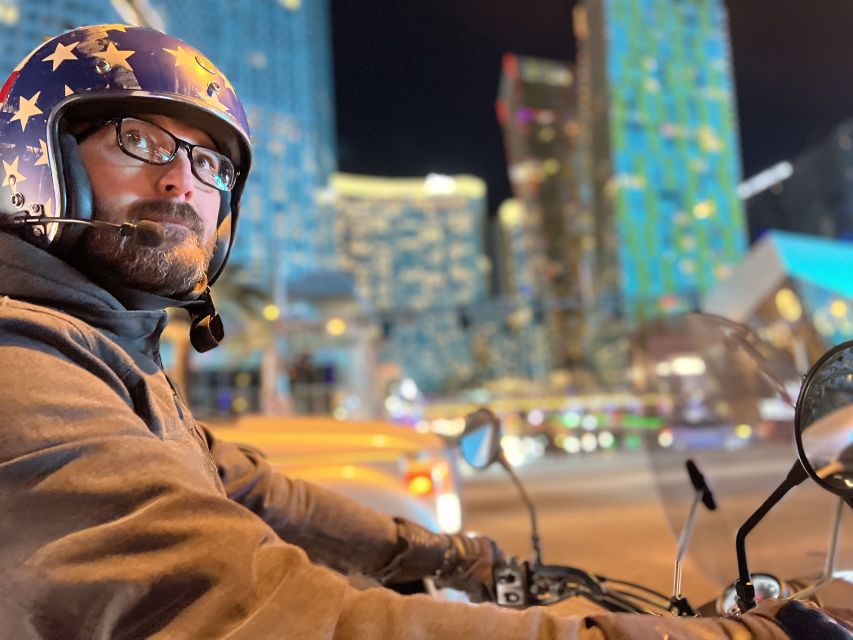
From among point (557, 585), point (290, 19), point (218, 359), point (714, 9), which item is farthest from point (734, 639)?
point (714, 9)

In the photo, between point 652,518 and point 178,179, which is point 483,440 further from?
point 652,518

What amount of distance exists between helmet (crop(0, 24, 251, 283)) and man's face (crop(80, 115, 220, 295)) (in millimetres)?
33

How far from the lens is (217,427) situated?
12.3 ft

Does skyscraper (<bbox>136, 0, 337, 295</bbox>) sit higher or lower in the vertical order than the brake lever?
Result: higher

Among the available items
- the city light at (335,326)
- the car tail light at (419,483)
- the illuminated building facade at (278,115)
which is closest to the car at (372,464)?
the car tail light at (419,483)

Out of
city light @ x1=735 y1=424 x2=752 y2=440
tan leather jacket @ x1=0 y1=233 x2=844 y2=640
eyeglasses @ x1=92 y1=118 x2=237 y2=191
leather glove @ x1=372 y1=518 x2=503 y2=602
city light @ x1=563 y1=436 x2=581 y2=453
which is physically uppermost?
eyeglasses @ x1=92 y1=118 x2=237 y2=191

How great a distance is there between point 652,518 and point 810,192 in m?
102

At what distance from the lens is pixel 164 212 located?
1.39 meters

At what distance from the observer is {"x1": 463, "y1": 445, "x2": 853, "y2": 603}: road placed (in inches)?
72.9

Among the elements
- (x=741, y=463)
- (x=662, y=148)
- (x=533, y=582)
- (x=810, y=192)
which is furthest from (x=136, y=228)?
(x=810, y=192)

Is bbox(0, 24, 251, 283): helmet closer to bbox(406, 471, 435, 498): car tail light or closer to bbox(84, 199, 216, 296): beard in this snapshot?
bbox(84, 199, 216, 296): beard

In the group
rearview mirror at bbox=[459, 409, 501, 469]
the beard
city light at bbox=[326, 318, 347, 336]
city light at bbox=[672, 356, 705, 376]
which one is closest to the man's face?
the beard

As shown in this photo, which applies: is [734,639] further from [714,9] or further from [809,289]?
[714,9]

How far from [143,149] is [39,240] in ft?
0.92
